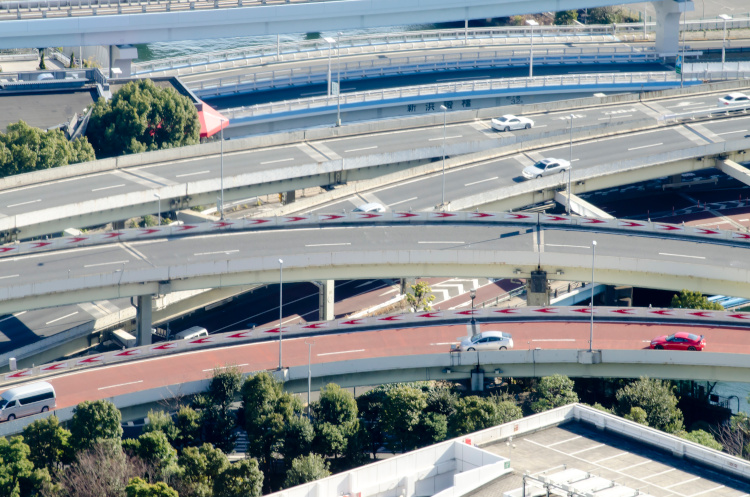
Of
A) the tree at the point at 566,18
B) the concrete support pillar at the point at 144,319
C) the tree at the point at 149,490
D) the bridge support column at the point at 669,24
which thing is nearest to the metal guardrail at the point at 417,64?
the bridge support column at the point at 669,24

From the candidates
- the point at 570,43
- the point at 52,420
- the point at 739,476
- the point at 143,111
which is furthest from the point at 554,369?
the point at 570,43

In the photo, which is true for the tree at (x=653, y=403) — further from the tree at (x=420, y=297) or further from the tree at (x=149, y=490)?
the tree at (x=149, y=490)

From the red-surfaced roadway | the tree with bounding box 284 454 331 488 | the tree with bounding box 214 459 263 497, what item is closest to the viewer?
the tree with bounding box 214 459 263 497

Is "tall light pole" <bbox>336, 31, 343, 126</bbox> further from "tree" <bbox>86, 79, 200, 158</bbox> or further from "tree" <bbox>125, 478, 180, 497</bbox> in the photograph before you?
"tree" <bbox>125, 478, 180, 497</bbox>

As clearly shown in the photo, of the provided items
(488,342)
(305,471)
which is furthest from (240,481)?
(488,342)

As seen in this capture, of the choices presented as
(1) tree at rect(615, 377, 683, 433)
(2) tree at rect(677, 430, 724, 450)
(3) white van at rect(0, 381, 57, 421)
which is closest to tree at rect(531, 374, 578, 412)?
(1) tree at rect(615, 377, 683, 433)

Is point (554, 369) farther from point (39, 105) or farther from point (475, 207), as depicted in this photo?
point (39, 105)

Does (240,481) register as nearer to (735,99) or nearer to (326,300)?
(326,300)

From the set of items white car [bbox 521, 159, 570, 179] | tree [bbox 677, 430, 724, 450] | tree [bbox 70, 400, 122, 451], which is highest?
white car [bbox 521, 159, 570, 179]
